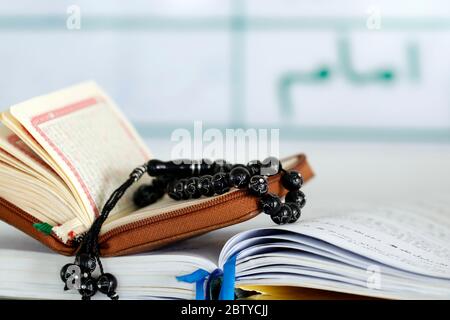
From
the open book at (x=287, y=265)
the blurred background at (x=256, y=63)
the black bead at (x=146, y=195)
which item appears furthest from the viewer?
the blurred background at (x=256, y=63)

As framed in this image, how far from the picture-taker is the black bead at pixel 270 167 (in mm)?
849

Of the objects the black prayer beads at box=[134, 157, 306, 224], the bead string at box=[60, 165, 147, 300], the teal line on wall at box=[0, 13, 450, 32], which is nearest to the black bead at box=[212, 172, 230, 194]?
the black prayer beads at box=[134, 157, 306, 224]

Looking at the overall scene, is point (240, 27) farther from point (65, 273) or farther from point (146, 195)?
point (65, 273)

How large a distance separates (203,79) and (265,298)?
1681mm

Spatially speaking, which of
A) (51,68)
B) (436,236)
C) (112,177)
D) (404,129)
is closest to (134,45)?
(51,68)

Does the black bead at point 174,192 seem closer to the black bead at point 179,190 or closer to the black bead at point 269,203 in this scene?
the black bead at point 179,190

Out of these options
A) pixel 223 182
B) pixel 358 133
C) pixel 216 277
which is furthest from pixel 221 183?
pixel 358 133

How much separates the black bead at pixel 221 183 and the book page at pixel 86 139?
0.15 m

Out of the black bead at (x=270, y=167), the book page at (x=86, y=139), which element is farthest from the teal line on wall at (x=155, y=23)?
the black bead at (x=270, y=167)

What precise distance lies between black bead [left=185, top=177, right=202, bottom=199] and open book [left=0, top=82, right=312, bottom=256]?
0.01 m

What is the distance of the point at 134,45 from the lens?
2385 mm

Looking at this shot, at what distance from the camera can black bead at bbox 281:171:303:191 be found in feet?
2.82

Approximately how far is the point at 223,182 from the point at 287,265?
0.13 m

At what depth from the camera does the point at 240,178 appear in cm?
78
